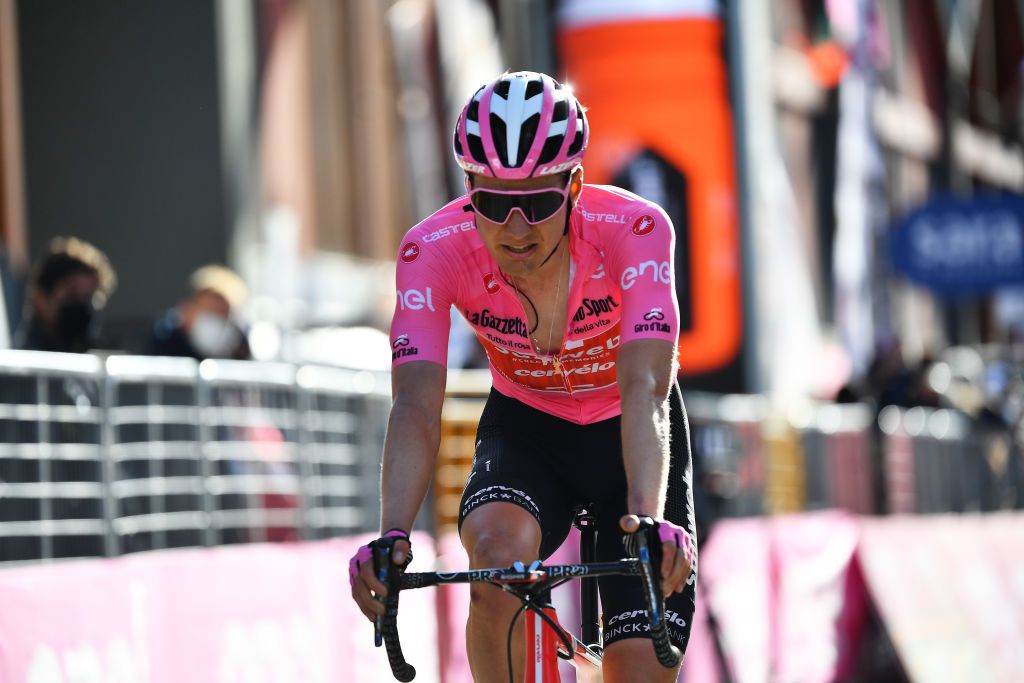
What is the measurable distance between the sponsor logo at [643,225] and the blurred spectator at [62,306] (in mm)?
3574

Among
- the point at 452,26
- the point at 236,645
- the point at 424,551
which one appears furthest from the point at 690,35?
the point at 236,645

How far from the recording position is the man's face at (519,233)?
4742 millimetres

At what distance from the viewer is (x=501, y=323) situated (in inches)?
210

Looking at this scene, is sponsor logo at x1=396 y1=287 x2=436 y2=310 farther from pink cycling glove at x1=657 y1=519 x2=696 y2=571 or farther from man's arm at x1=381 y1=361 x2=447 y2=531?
pink cycling glove at x1=657 y1=519 x2=696 y2=571

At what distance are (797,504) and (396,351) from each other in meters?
8.58

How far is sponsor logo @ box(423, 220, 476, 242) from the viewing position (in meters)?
5.20

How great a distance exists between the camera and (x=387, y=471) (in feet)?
15.5

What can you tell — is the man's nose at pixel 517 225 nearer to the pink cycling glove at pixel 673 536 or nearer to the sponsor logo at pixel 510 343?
the sponsor logo at pixel 510 343

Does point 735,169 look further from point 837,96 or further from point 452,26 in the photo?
point 837,96

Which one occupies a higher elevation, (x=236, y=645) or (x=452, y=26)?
(x=452, y=26)

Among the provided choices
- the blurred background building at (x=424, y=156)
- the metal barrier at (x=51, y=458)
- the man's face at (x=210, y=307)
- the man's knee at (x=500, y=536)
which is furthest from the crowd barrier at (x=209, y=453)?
the man's knee at (x=500, y=536)

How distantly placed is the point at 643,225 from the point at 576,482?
0.81 metres

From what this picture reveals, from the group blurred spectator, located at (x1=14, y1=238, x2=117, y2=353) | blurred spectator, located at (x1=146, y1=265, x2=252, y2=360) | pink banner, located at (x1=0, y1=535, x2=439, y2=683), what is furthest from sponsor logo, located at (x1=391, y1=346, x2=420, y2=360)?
blurred spectator, located at (x1=146, y1=265, x2=252, y2=360)

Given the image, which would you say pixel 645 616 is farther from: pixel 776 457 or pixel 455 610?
pixel 776 457
